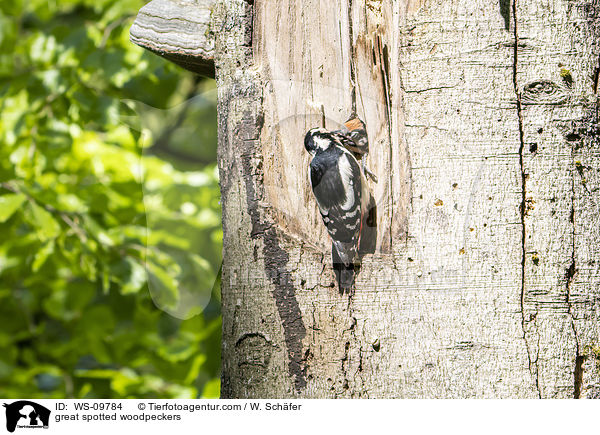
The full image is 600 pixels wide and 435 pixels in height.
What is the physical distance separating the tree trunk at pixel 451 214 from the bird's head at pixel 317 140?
0.01 m

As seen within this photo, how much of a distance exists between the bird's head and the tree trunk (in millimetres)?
14

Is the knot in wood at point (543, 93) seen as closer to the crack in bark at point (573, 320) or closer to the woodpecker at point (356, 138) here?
the crack in bark at point (573, 320)

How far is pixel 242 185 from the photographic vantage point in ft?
3.05

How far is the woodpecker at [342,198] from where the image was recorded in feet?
2.80

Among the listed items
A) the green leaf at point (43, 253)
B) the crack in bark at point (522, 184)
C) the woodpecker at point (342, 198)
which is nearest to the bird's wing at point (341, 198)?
the woodpecker at point (342, 198)

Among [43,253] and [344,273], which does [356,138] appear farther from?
[43,253]

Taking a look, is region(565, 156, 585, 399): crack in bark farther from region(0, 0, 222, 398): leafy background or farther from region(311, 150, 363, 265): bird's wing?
region(0, 0, 222, 398): leafy background

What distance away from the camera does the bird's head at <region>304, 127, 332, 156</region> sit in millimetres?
876

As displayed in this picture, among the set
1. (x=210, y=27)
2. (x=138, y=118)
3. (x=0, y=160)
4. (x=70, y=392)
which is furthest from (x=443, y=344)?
(x=0, y=160)

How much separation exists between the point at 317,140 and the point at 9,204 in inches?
43.8

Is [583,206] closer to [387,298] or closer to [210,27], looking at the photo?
[387,298]
